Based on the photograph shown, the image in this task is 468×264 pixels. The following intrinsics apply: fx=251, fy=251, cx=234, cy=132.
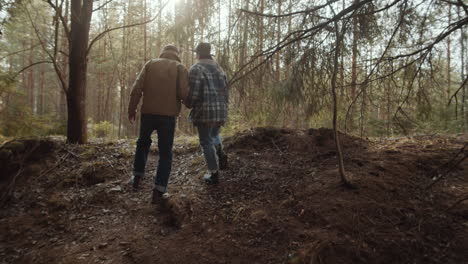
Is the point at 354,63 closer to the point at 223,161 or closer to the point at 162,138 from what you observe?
the point at 223,161

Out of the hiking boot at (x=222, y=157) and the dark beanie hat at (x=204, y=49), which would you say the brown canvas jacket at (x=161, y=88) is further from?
the hiking boot at (x=222, y=157)

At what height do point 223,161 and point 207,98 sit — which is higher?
point 207,98

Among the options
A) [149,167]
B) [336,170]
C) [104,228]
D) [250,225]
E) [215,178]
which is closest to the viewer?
[250,225]

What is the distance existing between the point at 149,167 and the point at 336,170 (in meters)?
3.29

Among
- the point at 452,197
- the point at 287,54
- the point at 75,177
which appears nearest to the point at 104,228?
the point at 75,177

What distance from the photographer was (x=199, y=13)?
3.06 m

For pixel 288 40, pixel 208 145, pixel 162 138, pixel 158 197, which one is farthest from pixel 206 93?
pixel 158 197

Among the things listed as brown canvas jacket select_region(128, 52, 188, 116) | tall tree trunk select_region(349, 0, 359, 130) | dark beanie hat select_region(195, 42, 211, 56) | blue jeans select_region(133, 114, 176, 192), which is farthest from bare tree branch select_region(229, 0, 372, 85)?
blue jeans select_region(133, 114, 176, 192)

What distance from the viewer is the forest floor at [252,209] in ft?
7.80

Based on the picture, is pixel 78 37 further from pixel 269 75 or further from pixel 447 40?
pixel 447 40

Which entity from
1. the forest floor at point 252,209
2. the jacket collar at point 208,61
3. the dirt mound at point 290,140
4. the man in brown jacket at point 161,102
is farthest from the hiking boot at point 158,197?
the dirt mound at point 290,140

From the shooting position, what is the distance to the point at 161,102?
340 cm

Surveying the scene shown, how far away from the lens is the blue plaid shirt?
142 inches

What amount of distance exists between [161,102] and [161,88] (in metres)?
0.20
